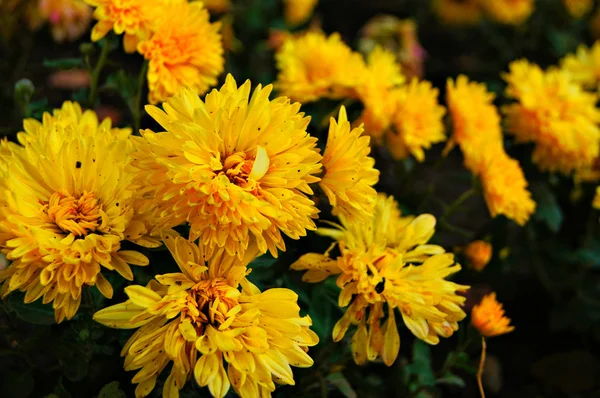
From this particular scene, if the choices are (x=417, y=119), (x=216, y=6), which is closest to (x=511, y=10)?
(x=216, y=6)

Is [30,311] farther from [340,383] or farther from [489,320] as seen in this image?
[489,320]

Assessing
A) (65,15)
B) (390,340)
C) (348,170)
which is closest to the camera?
(348,170)

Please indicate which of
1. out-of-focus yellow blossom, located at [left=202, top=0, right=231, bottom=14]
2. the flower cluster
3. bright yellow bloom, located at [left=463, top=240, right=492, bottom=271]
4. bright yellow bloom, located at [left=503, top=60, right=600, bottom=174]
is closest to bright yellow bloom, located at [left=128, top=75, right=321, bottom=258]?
the flower cluster

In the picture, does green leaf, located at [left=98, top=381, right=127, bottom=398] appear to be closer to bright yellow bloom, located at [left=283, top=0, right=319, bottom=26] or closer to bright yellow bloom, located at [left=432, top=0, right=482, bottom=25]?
bright yellow bloom, located at [left=283, top=0, right=319, bottom=26]

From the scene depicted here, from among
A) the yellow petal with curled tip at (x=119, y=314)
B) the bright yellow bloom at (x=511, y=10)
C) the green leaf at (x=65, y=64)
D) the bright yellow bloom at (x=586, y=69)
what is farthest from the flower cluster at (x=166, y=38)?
the bright yellow bloom at (x=511, y=10)

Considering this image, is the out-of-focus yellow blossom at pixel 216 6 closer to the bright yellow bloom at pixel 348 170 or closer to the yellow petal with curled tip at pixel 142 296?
the bright yellow bloom at pixel 348 170

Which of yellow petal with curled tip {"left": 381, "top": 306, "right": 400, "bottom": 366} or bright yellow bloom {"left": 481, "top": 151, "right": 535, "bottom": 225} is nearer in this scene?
yellow petal with curled tip {"left": 381, "top": 306, "right": 400, "bottom": 366}

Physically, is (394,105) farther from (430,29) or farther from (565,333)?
(430,29)
